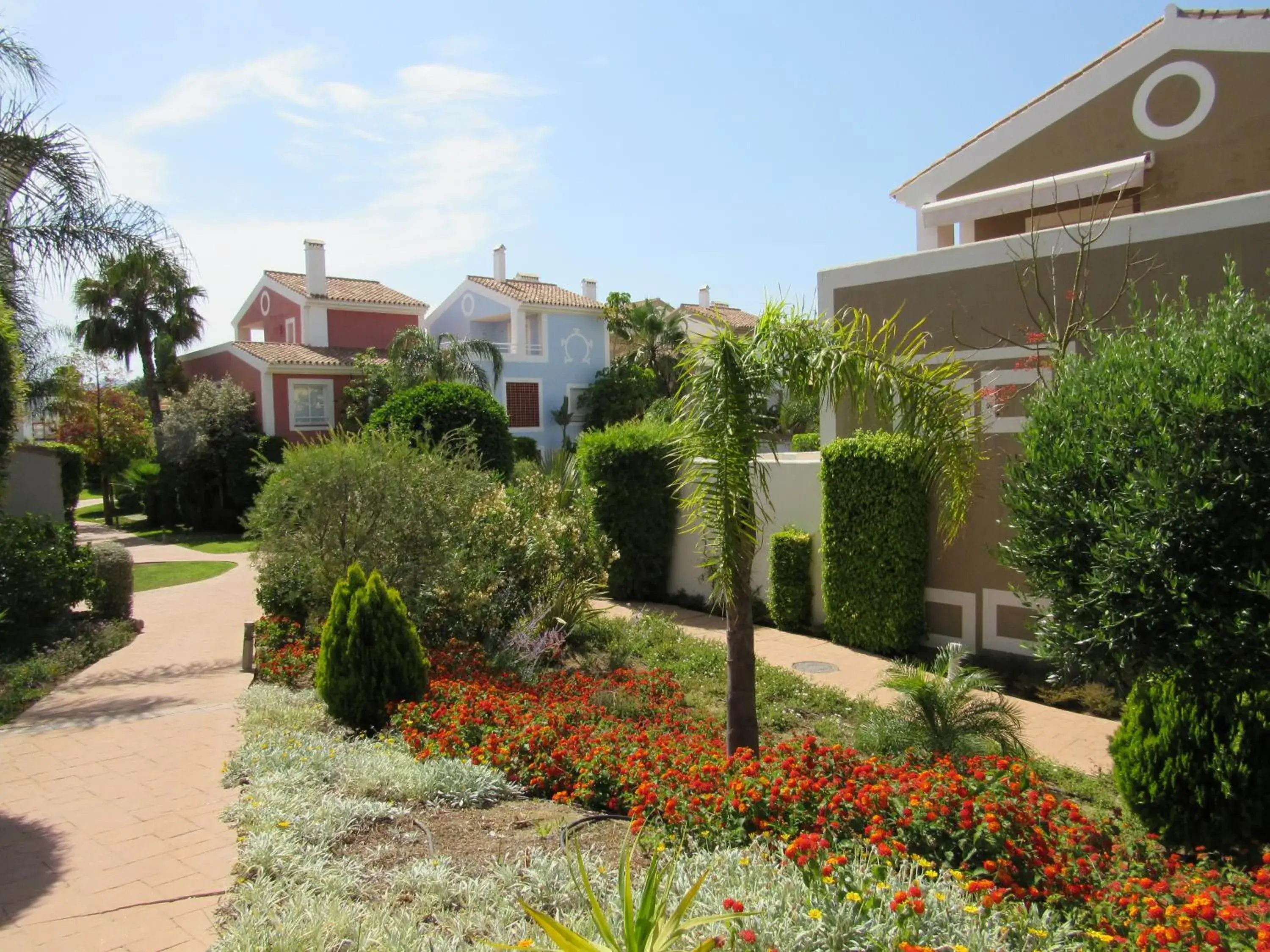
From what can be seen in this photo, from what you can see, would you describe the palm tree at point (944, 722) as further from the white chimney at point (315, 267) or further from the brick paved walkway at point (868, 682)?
the white chimney at point (315, 267)

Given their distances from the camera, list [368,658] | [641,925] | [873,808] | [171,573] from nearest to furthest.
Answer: [641,925], [873,808], [368,658], [171,573]

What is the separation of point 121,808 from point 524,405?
94.2ft

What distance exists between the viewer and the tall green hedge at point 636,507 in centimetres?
1443

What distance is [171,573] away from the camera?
725 inches

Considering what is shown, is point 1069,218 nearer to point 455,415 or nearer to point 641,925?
point 641,925

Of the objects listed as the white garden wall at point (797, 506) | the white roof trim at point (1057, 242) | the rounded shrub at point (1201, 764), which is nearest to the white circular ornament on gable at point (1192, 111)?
the white roof trim at point (1057, 242)

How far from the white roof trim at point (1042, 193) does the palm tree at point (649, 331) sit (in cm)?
2168

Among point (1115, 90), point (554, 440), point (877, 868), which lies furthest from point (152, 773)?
point (554, 440)

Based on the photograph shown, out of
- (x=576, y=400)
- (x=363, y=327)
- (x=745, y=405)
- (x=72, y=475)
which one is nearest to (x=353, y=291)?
(x=363, y=327)

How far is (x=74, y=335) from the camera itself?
30938mm

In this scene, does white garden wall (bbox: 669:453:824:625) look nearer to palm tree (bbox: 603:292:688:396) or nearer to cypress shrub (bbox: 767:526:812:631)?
cypress shrub (bbox: 767:526:812:631)

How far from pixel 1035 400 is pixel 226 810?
17.7 feet

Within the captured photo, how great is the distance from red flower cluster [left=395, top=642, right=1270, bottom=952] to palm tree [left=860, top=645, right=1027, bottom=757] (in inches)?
15.4

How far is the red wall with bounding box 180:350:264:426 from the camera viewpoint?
1185 inches
